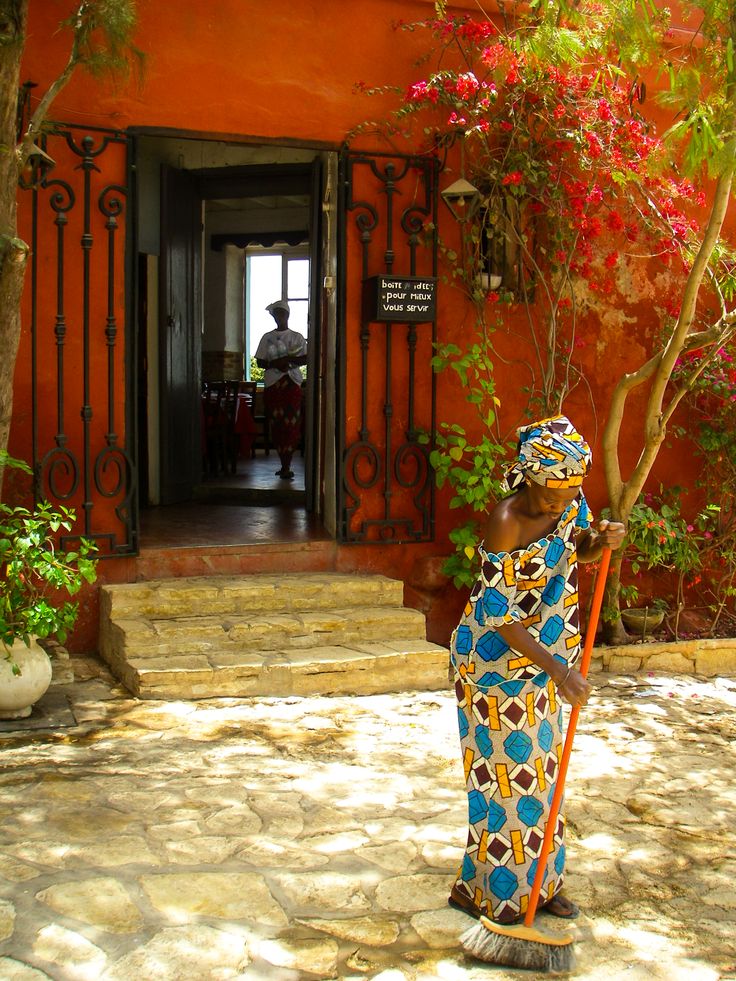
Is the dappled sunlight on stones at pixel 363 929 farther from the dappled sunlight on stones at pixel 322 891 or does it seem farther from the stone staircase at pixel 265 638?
the stone staircase at pixel 265 638

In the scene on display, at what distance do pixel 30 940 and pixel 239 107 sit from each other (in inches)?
195

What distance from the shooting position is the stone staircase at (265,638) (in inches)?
221

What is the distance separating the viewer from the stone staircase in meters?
5.61

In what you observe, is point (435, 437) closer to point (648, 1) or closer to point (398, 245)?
point (398, 245)

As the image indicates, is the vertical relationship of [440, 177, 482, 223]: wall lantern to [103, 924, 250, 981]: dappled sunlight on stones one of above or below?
above

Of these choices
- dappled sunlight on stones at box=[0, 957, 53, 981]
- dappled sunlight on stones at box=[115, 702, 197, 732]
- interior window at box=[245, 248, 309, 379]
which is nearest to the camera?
dappled sunlight on stones at box=[0, 957, 53, 981]

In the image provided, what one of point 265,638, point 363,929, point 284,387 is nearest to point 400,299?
point 265,638

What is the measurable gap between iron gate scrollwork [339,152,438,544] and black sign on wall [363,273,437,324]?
75 millimetres

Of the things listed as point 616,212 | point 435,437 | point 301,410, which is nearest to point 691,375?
point 616,212

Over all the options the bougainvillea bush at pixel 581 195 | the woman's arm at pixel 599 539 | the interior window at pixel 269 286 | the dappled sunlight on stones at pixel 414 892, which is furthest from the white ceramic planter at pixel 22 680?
the interior window at pixel 269 286

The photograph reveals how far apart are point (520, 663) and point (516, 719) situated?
0.18 metres

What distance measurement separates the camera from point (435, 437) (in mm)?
6945

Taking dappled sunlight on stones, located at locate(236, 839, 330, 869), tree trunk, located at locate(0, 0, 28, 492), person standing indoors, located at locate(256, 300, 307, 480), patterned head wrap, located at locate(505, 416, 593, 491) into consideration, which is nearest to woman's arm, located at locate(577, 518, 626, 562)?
patterned head wrap, located at locate(505, 416, 593, 491)

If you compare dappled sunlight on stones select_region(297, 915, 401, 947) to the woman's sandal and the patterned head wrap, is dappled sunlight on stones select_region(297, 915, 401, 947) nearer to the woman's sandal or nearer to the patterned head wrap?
the woman's sandal
